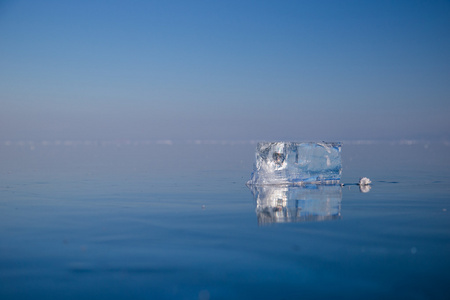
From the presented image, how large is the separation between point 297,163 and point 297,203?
4002 millimetres

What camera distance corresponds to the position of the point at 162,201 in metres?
8.68

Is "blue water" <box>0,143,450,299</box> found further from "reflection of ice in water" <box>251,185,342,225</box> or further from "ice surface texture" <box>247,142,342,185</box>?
"ice surface texture" <box>247,142,342,185</box>

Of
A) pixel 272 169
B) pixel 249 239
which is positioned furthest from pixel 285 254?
pixel 272 169

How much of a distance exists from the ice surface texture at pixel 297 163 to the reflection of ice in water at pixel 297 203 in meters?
0.79

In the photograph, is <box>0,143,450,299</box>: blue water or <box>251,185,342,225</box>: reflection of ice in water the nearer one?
<box>0,143,450,299</box>: blue water

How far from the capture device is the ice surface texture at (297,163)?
39.3 ft

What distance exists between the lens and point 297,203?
8336 mm

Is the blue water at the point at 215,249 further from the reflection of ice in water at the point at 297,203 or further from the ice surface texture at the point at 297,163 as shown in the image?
the ice surface texture at the point at 297,163

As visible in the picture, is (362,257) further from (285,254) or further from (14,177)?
(14,177)

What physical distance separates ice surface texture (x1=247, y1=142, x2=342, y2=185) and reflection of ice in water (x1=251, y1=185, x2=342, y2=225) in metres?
0.79

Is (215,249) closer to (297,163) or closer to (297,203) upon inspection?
(297,203)

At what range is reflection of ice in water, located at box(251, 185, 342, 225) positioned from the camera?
697 centimetres

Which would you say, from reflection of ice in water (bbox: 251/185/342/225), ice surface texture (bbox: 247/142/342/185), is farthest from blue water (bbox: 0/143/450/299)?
ice surface texture (bbox: 247/142/342/185)

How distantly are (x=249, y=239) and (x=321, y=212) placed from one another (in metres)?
2.28
